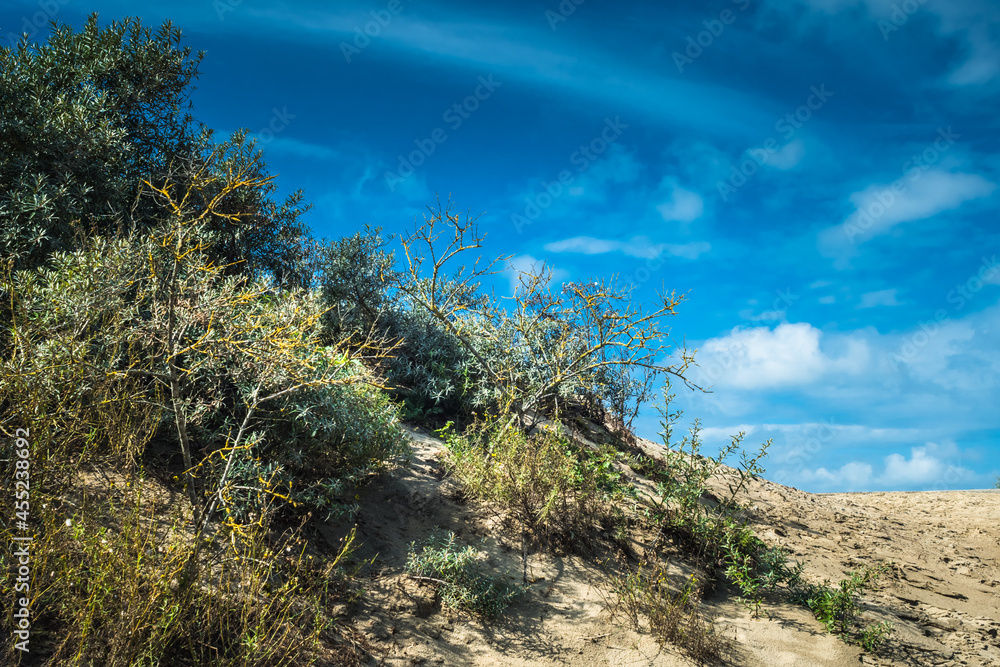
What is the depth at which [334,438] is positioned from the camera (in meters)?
6.28

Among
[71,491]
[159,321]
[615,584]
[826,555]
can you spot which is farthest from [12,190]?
[826,555]

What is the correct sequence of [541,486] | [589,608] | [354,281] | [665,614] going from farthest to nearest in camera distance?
[354,281], [541,486], [589,608], [665,614]

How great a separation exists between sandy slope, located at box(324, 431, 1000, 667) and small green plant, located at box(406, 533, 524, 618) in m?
0.12

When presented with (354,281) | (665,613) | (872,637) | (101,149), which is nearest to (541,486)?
(665,613)

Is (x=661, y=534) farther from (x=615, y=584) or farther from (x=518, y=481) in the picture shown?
(x=518, y=481)

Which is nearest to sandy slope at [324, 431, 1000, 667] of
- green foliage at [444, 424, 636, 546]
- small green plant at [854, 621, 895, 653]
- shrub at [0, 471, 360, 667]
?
small green plant at [854, 621, 895, 653]

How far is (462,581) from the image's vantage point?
5738 millimetres

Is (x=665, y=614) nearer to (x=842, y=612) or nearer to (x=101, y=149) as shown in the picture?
(x=842, y=612)

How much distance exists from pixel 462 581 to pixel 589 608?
1.37 m

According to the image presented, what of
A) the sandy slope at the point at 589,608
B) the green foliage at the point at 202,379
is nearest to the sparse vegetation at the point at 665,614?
the sandy slope at the point at 589,608

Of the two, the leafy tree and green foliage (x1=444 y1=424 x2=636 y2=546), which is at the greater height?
the leafy tree

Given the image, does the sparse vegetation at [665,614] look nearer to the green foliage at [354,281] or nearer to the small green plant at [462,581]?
the small green plant at [462,581]

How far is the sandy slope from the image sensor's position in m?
5.26

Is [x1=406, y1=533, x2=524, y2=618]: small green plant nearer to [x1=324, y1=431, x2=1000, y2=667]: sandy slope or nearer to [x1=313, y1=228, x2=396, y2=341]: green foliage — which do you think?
[x1=324, y1=431, x2=1000, y2=667]: sandy slope
